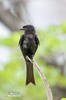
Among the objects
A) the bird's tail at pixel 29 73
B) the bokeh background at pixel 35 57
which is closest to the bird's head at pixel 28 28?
the bird's tail at pixel 29 73

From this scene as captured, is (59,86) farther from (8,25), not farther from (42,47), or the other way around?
(8,25)

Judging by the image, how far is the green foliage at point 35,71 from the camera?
3852mm

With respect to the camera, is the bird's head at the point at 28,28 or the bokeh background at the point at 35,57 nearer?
the bird's head at the point at 28,28

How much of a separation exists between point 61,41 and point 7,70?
2.42 feet

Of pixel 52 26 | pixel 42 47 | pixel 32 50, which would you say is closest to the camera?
pixel 32 50

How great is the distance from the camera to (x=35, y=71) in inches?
161

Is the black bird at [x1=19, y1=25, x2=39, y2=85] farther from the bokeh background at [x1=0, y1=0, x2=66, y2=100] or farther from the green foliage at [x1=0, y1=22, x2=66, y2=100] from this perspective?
the green foliage at [x1=0, y1=22, x2=66, y2=100]

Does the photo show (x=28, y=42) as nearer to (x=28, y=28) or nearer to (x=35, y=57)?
(x=28, y=28)

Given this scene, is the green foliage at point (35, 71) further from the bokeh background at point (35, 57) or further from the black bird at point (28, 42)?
the black bird at point (28, 42)

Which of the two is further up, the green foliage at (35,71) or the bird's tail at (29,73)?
the bird's tail at (29,73)

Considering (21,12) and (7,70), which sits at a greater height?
(21,12)

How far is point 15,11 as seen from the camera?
5.03 metres

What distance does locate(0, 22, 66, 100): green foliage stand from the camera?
3.85 meters

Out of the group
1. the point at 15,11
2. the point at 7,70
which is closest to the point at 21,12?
the point at 15,11
